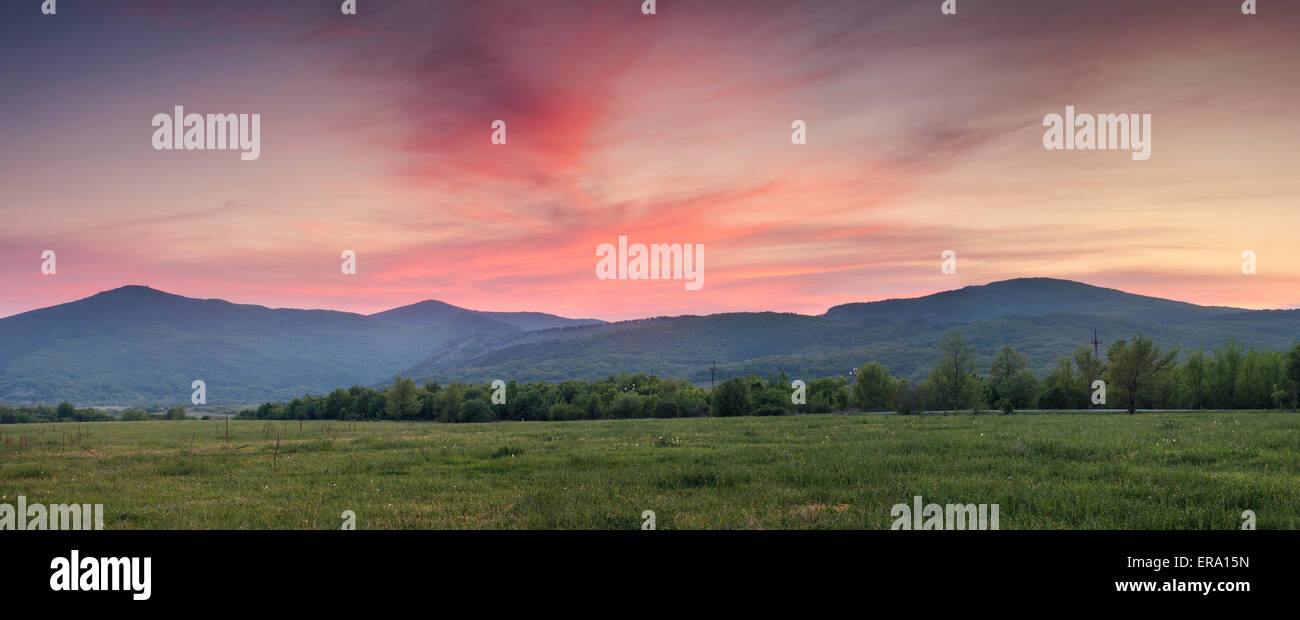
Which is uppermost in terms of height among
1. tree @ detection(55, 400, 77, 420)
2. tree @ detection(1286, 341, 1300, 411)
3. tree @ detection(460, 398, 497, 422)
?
tree @ detection(1286, 341, 1300, 411)

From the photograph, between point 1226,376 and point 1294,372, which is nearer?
point 1294,372

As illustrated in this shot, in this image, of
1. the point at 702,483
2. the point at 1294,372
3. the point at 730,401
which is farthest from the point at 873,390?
the point at 702,483

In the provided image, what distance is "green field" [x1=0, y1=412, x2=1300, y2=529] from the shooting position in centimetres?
1390

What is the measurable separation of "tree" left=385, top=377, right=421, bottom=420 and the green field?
2933 inches

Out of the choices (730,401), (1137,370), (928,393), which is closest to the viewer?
(1137,370)

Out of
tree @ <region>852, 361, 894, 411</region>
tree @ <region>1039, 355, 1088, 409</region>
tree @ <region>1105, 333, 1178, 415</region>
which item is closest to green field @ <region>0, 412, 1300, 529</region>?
tree @ <region>1105, 333, 1178, 415</region>

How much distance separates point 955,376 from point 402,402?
283 ft

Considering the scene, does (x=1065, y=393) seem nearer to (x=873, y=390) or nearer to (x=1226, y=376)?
(x=1226, y=376)

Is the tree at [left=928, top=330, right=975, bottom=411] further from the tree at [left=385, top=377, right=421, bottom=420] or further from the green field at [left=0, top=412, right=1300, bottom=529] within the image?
the tree at [left=385, top=377, right=421, bottom=420]

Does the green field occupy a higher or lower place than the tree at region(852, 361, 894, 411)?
higher

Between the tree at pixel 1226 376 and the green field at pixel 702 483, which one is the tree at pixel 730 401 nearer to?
the tree at pixel 1226 376

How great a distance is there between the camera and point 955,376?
89.4m

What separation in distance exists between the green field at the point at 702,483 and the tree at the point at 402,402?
244 feet
